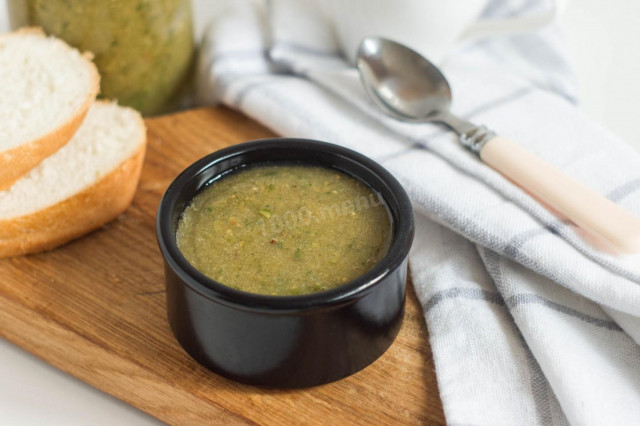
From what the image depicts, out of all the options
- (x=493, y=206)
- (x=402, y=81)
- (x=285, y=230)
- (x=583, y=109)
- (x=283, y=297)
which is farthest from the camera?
(x=583, y=109)

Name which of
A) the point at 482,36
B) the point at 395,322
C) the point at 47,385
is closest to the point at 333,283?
the point at 395,322

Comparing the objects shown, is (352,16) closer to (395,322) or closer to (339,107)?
(339,107)

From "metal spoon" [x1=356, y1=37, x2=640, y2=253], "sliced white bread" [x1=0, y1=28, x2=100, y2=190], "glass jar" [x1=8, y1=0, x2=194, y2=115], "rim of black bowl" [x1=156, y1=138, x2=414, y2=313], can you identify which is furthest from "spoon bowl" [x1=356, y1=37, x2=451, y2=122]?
"sliced white bread" [x1=0, y1=28, x2=100, y2=190]

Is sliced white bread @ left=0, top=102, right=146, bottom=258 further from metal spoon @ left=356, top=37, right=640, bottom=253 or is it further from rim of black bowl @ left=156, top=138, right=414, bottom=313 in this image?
metal spoon @ left=356, top=37, right=640, bottom=253

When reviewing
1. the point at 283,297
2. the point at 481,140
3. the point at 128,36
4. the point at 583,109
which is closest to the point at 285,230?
the point at 283,297

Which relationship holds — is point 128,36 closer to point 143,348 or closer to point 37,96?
point 37,96

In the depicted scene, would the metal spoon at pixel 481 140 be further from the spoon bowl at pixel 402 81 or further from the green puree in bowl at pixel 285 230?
the green puree in bowl at pixel 285 230

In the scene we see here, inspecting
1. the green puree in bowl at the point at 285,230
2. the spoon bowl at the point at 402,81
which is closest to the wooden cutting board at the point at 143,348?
the green puree in bowl at the point at 285,230
